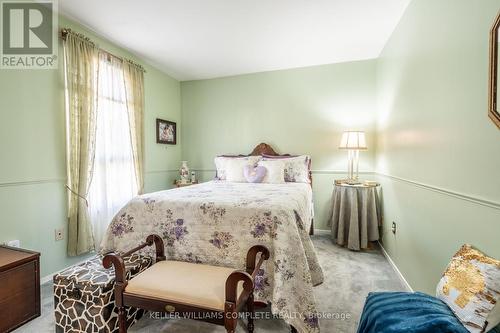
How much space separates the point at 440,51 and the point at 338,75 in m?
2.03

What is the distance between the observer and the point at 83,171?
239cm

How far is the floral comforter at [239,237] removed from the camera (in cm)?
147

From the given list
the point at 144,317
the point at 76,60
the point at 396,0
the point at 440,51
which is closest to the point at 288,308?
the point at 144,317

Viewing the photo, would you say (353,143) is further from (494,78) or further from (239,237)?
(239,237)

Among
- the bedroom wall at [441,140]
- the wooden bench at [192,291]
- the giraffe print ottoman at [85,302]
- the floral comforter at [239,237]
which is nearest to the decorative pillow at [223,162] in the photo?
the floral comforter at [239,237]

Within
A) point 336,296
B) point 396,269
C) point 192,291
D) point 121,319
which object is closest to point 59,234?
point 121,319

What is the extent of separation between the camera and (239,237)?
1.62 metres

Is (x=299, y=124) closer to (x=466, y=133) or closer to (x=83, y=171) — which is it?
(x=466, y=133)

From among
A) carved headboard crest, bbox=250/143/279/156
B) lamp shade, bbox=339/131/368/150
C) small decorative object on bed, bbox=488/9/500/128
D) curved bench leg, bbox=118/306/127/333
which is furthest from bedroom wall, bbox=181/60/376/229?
curved bench leg, bbox=118/306/127/333

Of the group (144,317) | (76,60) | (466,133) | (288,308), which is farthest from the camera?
(76,60)

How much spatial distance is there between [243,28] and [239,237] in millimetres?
2184

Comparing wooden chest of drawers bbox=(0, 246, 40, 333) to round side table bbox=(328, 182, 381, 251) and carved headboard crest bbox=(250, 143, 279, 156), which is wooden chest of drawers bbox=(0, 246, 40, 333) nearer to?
carved headboard crest bbox=(250, 143, 279, 156)

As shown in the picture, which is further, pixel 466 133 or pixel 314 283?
pixel 314 283

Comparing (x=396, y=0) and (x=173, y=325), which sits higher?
(x=396, y=0)
